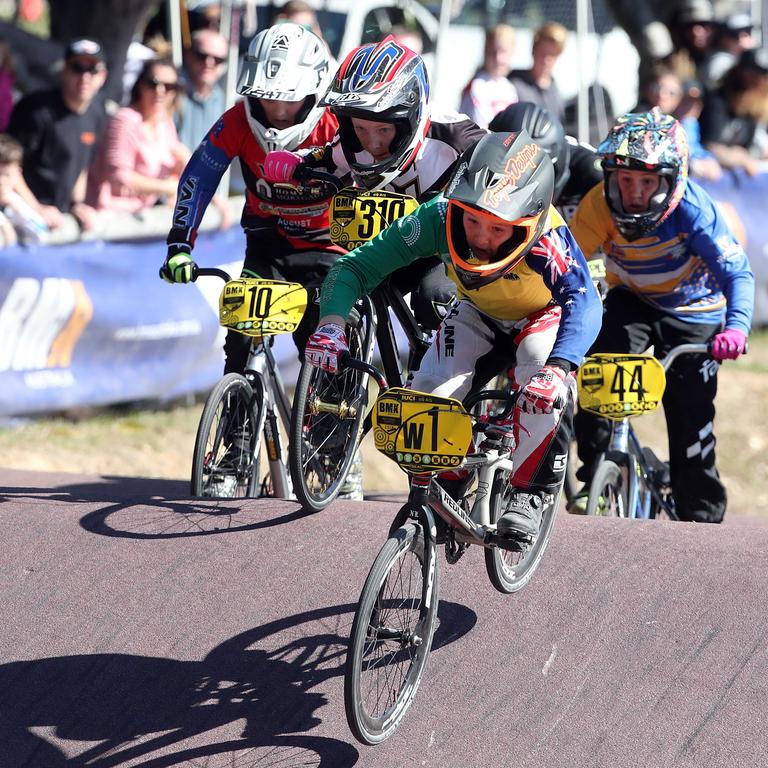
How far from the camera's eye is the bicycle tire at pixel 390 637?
3820 millimetres

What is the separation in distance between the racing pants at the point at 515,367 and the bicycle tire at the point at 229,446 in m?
1.14

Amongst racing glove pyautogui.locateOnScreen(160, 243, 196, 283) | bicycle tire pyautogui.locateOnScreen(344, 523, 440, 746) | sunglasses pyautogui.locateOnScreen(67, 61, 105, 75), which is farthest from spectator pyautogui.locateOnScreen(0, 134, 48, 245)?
bicycle tire pyautogui.locateOnScreen(344, 523, 440, 746)

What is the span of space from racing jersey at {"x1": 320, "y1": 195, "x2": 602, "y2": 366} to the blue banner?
4826 mm

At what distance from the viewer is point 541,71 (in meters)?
11.4

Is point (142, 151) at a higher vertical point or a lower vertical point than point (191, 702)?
higher

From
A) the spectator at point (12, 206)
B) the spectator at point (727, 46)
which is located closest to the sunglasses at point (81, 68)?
the spectator at point (12, 206)

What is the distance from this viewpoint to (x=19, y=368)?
8969 millimetres

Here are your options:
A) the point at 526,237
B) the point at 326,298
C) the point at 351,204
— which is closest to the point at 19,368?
the point at 351,204

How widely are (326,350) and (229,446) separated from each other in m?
1.58

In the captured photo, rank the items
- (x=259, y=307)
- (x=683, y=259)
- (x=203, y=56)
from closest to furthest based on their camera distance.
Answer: (x=259, y=307)
(x=683, y=259)
(x=203, y=56)

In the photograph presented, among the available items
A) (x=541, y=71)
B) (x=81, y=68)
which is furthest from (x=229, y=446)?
(x=541, y=71)

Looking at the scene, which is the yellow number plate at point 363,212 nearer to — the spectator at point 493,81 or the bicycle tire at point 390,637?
the bicycle tire at point 390,637

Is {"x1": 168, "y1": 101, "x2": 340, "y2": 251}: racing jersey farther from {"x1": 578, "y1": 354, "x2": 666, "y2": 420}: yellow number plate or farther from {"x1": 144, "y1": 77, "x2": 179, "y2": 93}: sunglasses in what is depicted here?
{"x1": 144, "y1": 77, "x2": 179, "y2": 93}: sunglasses

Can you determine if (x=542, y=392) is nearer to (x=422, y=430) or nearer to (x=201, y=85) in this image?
(x=422, y=430)
